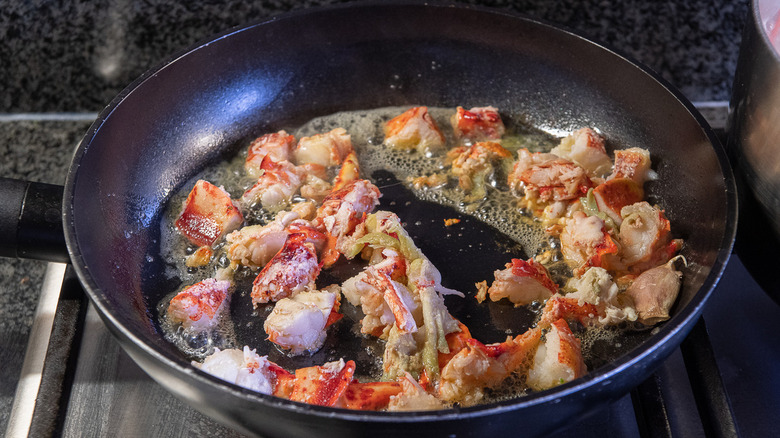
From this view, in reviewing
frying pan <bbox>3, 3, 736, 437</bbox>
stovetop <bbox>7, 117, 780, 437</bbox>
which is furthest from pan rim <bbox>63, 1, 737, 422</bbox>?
stovetop <bbox>7, 117, 780, 437</bbox>

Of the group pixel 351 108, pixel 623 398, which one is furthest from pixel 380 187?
pixel 623 398

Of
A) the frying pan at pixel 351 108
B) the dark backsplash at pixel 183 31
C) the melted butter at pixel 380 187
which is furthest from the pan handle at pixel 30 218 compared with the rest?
the dark backsplash at pixel 183 31

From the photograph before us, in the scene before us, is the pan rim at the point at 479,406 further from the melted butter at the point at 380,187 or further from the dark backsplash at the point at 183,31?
the dark backsplash at the point at 183,31

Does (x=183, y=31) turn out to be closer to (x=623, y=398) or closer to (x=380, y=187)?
(x=380, y=187)

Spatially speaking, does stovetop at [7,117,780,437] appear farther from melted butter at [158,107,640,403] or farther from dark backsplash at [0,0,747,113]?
dark backsplash at [0,0,747,113]

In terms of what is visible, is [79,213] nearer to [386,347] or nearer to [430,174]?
[386,347]

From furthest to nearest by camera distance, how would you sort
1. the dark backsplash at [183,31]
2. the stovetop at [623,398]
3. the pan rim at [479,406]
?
the dark backsplash at [183,31], the stovetop at [623,398], the pan rim at [479,406]
